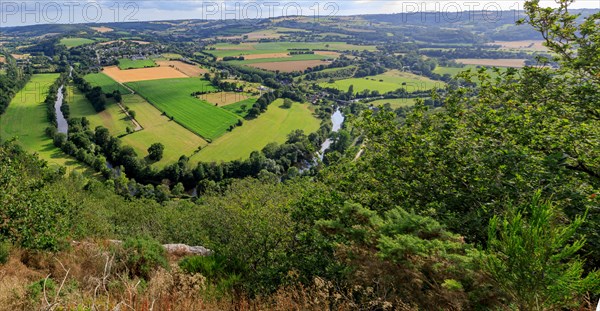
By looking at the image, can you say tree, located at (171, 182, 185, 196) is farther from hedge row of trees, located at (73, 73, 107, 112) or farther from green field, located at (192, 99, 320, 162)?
hedge row of trees, located at (73, 73, 107, 112)

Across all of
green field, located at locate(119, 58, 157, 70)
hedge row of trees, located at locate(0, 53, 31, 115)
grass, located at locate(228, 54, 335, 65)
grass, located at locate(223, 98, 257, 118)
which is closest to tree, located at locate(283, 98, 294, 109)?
grass, located at locate(223, 98, 257, 118)

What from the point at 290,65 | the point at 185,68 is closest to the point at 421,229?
the point at 185,68

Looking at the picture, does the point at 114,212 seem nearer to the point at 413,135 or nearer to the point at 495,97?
the point at 413,135

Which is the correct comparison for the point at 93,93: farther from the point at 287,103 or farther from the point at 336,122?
the point at 336,122

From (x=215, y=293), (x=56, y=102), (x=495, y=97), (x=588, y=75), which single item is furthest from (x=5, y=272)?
(x=56, y=102)

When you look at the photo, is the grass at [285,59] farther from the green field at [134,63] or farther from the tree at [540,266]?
the tree at [540,266]
